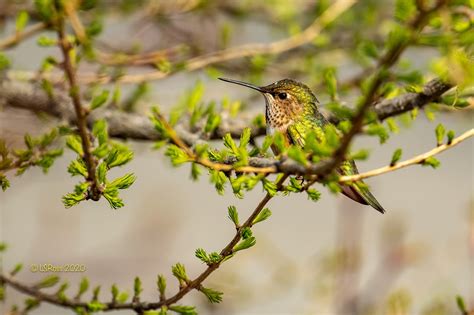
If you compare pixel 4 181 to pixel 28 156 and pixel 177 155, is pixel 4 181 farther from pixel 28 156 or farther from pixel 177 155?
pixel 177 155

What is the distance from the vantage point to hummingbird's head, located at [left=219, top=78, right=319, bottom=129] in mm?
2805

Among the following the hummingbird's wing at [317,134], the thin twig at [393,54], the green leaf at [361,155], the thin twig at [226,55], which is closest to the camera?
the thin twig at [393,54]

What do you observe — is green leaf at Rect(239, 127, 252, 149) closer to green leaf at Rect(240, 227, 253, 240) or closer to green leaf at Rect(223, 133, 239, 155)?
green leaf at Rect(223, 133, 239, 155)

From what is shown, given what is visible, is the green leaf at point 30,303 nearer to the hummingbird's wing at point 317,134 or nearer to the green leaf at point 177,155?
the green leaf at point 177,155

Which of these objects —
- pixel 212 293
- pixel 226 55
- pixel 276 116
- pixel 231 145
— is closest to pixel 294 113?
pixel 276 116

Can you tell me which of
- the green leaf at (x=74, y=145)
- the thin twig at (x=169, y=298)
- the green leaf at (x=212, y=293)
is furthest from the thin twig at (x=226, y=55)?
the green leaf at (x=212, y=293)

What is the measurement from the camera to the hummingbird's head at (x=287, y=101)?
2.80 meters

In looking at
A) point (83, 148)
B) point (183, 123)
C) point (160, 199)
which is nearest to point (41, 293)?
point (83, 148)

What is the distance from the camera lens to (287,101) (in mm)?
2951

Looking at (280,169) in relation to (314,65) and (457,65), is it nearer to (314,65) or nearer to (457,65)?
(457,65)

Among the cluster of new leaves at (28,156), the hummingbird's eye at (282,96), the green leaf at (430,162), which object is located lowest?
the green leaf at (430,162)

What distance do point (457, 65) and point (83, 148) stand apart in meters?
0.85

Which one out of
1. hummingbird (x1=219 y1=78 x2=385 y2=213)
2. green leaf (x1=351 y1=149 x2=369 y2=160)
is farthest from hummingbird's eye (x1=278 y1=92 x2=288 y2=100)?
green leaf (x1=351 y1=149 x2=369 y2=160)

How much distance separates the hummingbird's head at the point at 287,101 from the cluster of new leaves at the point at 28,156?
100 centimetres
